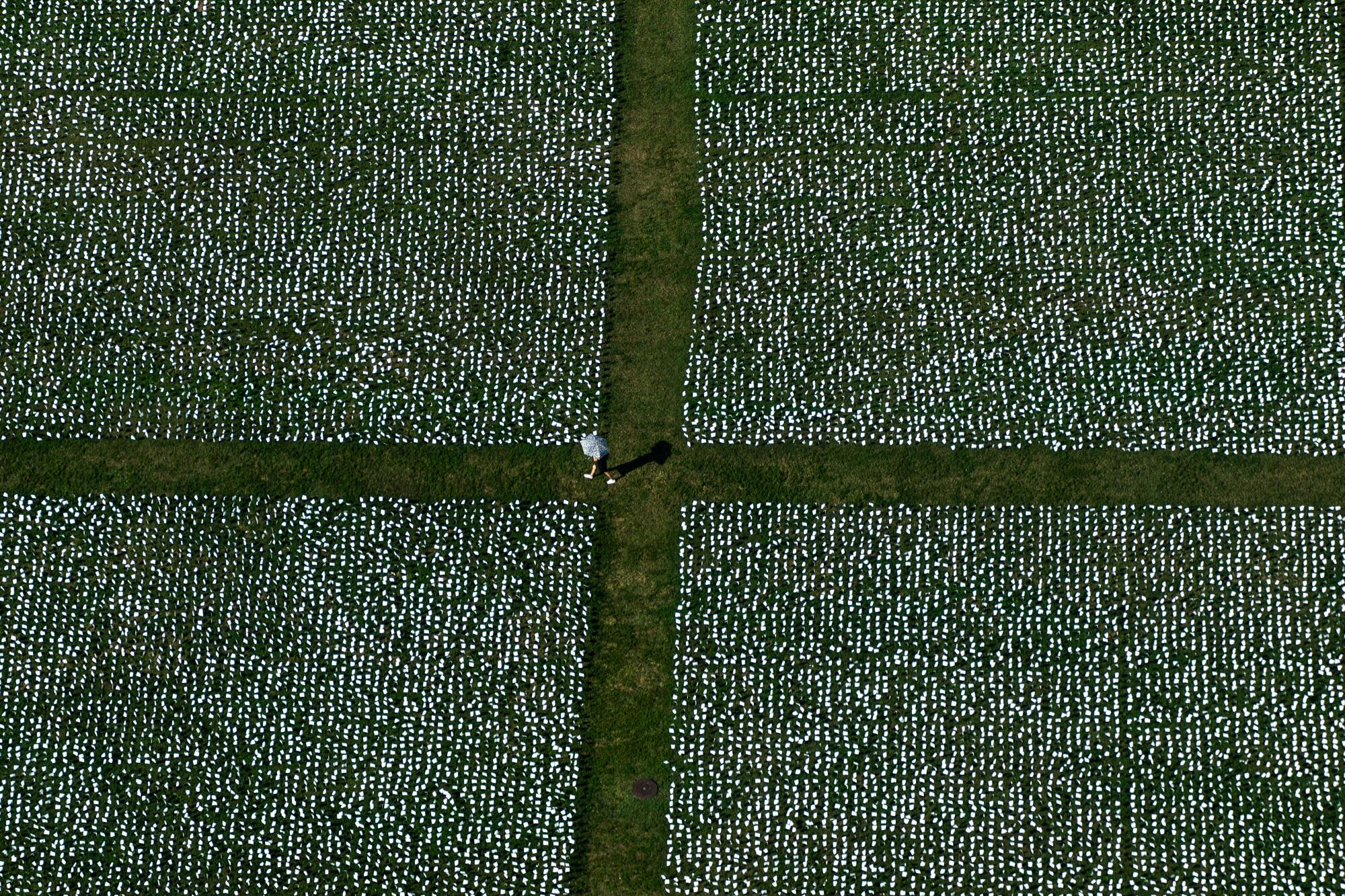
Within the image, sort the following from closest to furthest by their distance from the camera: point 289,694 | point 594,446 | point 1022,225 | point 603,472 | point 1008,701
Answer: point 1008,701, point 594,446, point 289,694, point 603,472, point 1022,225

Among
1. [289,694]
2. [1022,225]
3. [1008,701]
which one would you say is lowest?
[289,694]

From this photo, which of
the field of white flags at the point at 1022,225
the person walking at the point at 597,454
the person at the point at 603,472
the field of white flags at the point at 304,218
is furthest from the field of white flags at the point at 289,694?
the field of white flags at the point at 1022,225

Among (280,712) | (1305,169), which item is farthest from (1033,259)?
(280,712)

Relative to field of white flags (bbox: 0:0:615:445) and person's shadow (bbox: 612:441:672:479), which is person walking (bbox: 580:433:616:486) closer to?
person's shadow (bbox: 612:441:672:479)

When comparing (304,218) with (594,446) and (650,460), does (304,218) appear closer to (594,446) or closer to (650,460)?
(594,446)

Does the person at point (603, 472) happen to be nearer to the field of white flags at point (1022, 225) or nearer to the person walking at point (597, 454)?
the person walking at point (597, 454)

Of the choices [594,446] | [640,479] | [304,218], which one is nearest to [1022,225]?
[640,479]

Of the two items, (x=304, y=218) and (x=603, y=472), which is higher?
(x=304, y=218)

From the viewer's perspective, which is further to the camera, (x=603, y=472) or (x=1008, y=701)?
(x=603, y=472)
